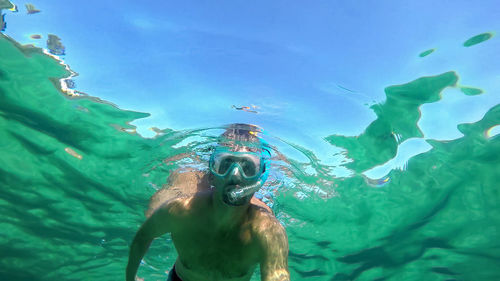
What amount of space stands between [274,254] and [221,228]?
1.11 metres

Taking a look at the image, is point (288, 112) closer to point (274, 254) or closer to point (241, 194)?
point (241, 194)

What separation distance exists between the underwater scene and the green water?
0.07 m

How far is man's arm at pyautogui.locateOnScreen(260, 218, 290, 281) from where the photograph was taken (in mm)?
3973

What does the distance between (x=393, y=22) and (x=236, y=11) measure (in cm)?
281

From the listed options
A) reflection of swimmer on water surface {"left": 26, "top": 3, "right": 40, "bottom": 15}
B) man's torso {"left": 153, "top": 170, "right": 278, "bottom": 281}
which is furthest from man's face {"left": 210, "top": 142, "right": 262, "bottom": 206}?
reflection of swimmer on water surface {"left": 26, "top": 3, "right": 40, "bottom": 15}

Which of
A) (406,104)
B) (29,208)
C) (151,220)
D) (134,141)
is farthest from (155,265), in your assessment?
(406,104)

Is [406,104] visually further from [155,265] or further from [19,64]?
[155,265]

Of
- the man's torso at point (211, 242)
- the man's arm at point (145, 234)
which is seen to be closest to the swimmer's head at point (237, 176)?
the man's torso at point (211, 242)

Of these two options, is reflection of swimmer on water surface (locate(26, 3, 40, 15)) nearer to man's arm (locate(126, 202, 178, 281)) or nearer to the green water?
the green water

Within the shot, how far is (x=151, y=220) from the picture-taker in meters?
5.32

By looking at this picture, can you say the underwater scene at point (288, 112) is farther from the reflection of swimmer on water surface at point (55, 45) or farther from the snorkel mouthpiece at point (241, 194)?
the snorkel mouthpiece at point (241, 194)

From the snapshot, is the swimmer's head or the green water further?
the green water

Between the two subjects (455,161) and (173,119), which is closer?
(173,119)

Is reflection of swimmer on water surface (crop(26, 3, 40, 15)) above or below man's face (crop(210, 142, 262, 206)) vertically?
above
